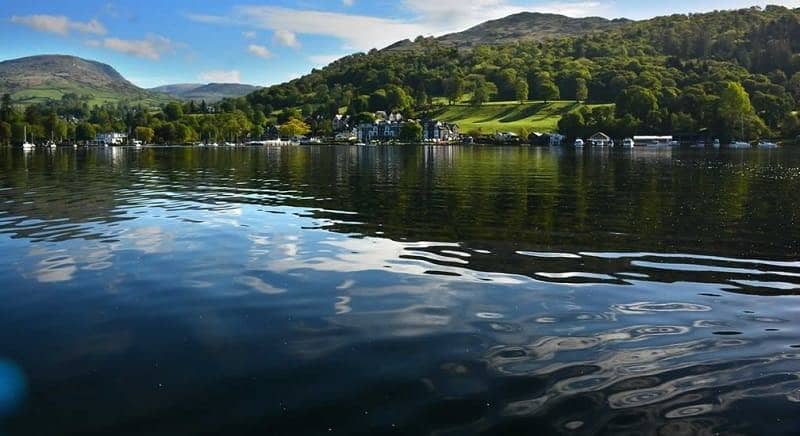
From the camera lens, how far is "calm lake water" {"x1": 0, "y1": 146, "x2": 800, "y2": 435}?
29.6ft

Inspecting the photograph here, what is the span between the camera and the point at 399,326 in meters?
12.9

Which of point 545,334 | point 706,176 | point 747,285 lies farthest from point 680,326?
point 706,176

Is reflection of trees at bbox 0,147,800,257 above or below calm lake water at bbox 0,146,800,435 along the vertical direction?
above

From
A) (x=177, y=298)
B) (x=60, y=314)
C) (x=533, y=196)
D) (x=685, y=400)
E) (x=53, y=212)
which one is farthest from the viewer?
(x=533, y=196)

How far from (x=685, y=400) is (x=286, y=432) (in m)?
5.89

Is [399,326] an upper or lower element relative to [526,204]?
lower

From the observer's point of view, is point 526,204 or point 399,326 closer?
point 399,326

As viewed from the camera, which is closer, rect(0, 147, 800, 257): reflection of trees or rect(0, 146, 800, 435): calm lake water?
rect(0, 146, 800, 435): calm lake water

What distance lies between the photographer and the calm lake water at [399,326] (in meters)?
9.02

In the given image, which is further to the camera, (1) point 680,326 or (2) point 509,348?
(1) point 680,326

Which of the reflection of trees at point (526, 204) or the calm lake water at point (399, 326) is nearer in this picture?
the calm lake water at point (399, 326)

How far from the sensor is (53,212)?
31.4m

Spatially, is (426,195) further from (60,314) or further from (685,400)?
(685,400)

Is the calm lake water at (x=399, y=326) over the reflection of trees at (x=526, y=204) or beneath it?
beneath
